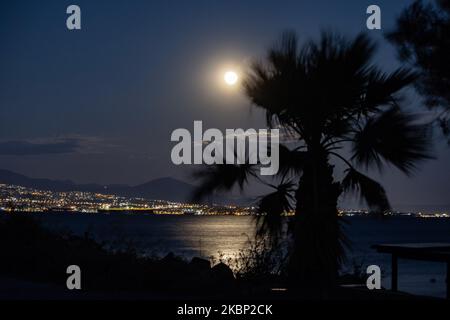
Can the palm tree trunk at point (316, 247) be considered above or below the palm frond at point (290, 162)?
below

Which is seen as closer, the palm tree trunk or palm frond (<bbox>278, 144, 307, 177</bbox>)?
the palm tree trunk

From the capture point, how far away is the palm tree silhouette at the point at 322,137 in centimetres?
1143

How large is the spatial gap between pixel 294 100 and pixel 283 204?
6.04 feet

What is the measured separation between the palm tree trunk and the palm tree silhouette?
0.6 inches

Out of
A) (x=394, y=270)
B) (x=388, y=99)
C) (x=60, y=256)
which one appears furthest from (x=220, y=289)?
(x=394, y=270)

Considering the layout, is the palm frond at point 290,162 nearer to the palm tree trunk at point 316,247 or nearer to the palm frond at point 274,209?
the palm frond at point 274,209

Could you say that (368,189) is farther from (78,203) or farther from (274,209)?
(78,203)

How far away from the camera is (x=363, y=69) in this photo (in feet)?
39.0

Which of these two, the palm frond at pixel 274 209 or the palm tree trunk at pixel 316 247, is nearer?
the palm tree trunk at pixel 316 247

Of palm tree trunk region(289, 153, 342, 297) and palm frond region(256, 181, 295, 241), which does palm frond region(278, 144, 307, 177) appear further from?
palm tree trunk region(289, 153, 342, 297)

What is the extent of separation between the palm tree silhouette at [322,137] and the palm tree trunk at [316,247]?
16mm

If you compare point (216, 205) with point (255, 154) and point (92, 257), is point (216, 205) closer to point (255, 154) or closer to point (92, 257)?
point (255, 154)

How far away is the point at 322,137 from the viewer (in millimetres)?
12289

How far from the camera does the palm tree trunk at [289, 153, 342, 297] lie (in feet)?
37.3
